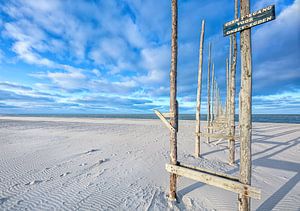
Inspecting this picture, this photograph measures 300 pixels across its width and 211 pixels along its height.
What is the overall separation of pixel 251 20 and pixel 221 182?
3.43 m

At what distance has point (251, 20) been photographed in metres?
3.22

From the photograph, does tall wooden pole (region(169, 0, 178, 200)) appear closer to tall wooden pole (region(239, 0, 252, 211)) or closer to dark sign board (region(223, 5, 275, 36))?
dark sign board (region(223, 5, 275, 36))

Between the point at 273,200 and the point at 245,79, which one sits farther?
the point at 273,200

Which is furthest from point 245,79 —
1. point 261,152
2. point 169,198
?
point 261,152

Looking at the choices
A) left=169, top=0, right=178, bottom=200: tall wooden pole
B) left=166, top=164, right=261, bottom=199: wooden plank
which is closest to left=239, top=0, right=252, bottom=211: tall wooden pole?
left=166, top=164, right=261, bottom=199: wooden plank

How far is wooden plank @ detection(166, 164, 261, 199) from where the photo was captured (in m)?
3.22

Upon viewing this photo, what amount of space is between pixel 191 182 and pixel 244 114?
360cm

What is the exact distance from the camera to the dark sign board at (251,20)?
116 inches

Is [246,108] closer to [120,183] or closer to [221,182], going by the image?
[221,182]

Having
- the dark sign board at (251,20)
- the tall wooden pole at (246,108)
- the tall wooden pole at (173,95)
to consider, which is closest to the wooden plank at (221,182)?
the tall wooden pole at (246,108)

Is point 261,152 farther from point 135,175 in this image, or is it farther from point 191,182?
point 135,175

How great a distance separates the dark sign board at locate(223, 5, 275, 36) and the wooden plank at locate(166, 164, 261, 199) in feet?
10.5

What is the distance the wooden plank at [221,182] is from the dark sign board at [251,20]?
10.5ft

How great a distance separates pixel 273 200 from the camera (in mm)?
4855
